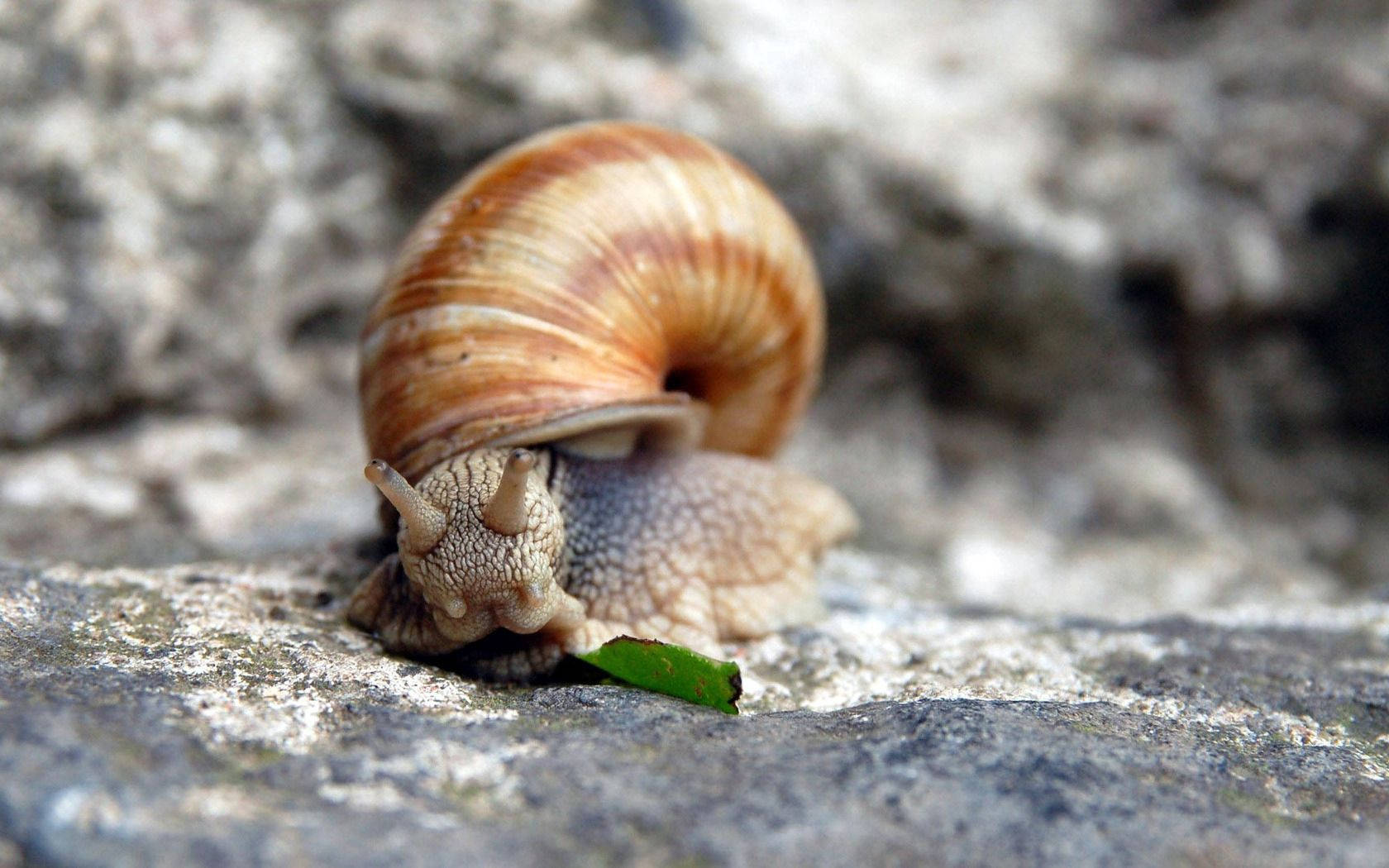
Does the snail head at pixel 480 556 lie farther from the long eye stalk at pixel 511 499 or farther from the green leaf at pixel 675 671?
the green leaf at pixel 675 671

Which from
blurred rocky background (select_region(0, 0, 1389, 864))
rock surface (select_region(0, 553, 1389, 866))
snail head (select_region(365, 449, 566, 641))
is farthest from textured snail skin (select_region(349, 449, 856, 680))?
blurred rocky background (select_region(0, 0, 1389, 864))

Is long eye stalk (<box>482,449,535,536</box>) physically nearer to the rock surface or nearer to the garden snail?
the garden snail

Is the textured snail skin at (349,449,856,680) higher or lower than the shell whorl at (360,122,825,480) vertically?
lower

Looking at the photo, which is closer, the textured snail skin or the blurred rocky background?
the textured snail skin

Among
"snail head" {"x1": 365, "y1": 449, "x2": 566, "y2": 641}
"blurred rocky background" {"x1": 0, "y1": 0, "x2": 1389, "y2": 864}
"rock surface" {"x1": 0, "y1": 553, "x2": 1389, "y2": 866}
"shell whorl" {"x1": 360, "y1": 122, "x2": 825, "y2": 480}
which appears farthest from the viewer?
"blurred rocky background" {"x1": 0, "y1": 0, "x2": 1389, "y2": 864}

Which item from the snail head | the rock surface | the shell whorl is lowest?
the rock surface

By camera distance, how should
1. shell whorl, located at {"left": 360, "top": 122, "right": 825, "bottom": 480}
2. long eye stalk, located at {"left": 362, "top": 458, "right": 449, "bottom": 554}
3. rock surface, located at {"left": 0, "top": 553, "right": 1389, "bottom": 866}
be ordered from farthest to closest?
shell whorl, located at {"left": 360, "top": 122, "right": 825, "bottom": 480} → long eye stalk, located at {"left": 362, "top": 458, "right": 449, "bottom": 554} → rock surface, located at {"left": 0, "top": 553, "right": 1389, "bottom": 866}

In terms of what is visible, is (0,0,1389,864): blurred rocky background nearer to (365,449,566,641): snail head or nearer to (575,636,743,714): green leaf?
(365,449,566,641): snail head

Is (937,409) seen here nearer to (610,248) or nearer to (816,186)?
(816,186)

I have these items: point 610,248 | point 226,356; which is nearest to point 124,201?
point 226,356

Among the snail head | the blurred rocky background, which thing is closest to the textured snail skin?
the snail head
